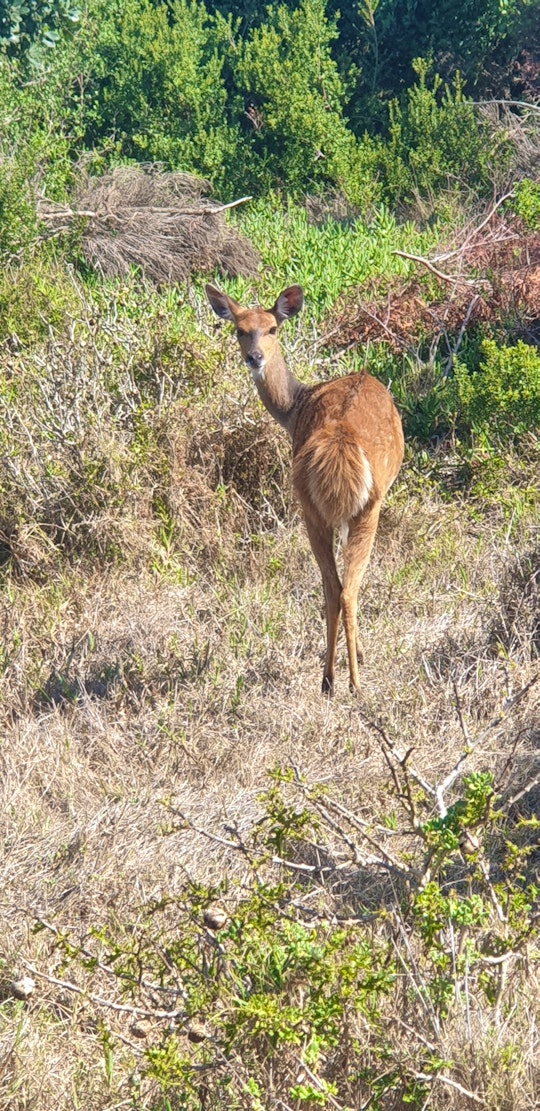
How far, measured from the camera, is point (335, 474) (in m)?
5.59

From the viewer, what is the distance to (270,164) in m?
14.6

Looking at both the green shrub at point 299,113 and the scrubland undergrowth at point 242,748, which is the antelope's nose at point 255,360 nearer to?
the scrubland undergrowth at point 242,748

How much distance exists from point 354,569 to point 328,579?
0.43ft

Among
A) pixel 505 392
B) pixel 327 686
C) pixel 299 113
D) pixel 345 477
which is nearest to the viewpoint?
pixel 345 477

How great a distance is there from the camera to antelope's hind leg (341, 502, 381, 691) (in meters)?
5.84

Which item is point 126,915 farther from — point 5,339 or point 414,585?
point 5,339

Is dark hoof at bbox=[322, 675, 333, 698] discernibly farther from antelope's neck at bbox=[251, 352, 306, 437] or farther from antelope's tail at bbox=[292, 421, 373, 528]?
antelope's neck at bbox=[251, 352, 306, 437]

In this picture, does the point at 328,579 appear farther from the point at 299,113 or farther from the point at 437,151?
the point at 299,113

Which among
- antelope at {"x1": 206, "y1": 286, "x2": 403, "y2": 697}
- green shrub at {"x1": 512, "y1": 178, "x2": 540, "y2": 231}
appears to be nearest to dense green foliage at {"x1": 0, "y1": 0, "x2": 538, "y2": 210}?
green shrub at {"x1": 512, "y1": 178, "x2": 540, "y2": 231}

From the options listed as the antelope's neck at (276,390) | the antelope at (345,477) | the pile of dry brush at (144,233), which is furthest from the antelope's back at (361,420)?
the pile of dry brush at (144,233)

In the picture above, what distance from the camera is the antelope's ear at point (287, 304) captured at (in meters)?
7.65

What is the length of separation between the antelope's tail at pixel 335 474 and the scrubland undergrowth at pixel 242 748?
771mm

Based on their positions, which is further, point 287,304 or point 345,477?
point 287,304

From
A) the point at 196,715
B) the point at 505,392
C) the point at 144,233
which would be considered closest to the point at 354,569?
the point at 196,715
